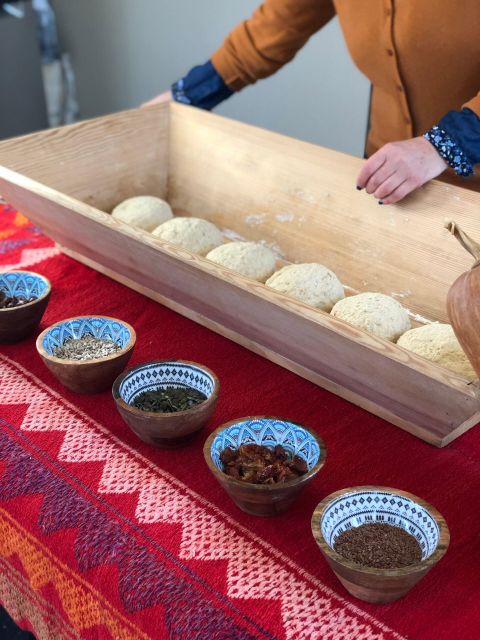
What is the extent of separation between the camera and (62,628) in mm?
989

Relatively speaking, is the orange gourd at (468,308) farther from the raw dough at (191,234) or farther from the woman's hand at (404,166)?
the raw dough at (191,234)

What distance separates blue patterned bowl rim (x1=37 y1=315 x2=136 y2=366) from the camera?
1.27 meters

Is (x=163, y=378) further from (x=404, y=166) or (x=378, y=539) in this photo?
(x=404, y=166)

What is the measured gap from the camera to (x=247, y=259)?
1.62 m

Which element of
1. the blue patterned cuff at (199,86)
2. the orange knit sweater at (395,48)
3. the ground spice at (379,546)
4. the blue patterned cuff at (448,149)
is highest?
the orange knit sweater at (395,48)

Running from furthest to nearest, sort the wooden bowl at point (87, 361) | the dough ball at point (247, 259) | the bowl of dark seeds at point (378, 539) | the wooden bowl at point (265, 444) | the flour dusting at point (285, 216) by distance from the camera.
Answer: the flour dusting at point (285, 216) < the dough ball at point (247, 259) < the wooden bowl at point (87, 361) < the wooden bowl at point (265, 444) < the bowl of dark seeds at point (378, 539)

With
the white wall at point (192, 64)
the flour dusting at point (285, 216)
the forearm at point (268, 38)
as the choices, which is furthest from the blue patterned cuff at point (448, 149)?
the white wall at point (192, 64)

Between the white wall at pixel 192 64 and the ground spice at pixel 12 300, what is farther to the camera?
the white wall at pixel 192 64

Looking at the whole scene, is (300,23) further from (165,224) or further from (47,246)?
(47,246)

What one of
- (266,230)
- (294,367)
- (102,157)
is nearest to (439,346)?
(294,367)

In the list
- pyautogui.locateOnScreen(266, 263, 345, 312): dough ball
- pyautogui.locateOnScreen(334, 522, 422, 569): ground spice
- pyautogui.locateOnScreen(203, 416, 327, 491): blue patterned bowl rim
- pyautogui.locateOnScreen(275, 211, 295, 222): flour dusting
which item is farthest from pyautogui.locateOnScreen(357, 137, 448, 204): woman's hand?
pyautogui.locateOnScreen(334, 522, 422, 569): ground spice

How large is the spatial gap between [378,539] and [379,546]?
0.04ft

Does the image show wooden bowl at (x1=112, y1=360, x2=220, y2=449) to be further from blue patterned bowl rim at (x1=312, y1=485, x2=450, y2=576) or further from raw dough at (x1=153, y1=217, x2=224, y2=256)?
raw dough at (x1=153, y1=217, x2=224, y2=256)

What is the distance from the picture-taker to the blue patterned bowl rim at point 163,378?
3.75ft
